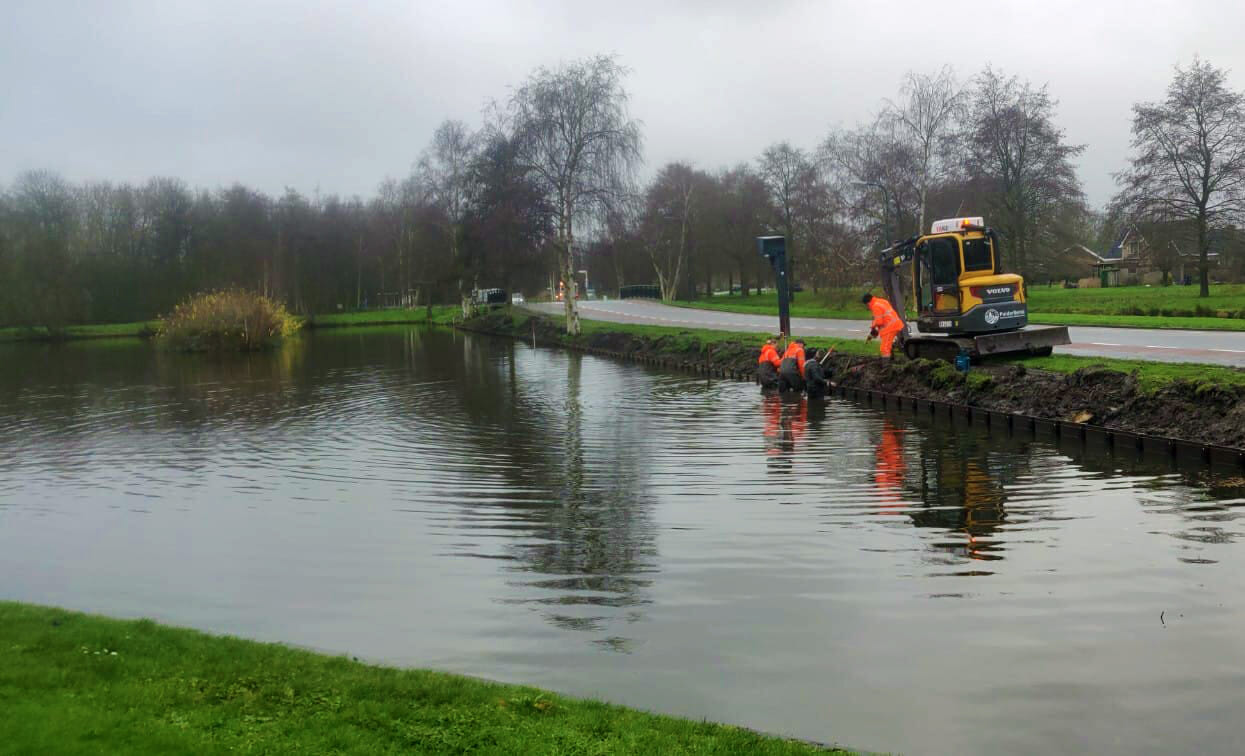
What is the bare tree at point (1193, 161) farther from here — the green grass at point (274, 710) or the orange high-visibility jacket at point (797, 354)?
the green grass at point (274, 710)

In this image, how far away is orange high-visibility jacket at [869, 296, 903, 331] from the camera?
21594mm

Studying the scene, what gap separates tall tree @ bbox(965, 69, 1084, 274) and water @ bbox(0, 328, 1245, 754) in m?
30.4

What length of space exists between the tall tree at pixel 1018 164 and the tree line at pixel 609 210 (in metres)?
0.09

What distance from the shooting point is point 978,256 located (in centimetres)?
2053

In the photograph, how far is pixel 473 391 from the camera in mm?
26797

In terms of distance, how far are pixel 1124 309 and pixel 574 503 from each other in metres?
29.9

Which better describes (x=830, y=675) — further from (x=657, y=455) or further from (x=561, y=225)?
(x=561, y=225)

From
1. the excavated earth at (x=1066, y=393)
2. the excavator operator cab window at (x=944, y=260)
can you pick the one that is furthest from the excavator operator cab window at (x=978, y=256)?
the excavated earth at (x=1066, y=393)

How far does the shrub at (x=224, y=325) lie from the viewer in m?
49.0

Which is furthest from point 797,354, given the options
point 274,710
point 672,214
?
point 672,214

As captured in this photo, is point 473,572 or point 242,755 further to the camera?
point 473,572

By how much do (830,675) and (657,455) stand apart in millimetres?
9047

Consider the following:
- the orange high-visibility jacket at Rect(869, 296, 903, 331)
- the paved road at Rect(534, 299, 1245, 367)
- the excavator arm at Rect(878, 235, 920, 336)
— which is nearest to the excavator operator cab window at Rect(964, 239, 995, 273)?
the excavator arm at Rect(878, 235, 920, 336)

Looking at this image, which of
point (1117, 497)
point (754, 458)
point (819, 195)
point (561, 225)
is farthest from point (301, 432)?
point (819, 195)
